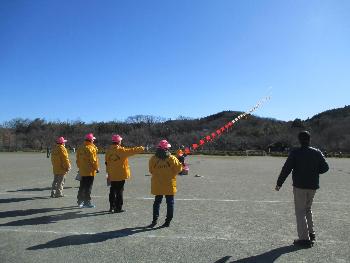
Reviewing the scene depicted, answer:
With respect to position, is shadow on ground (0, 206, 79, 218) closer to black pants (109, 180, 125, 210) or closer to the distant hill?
black pants (109, 180, 125, 210)

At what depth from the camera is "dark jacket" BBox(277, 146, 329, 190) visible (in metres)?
7.23

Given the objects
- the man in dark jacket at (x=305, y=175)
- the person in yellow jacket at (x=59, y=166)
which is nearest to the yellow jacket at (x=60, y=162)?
the person in yellow jacket at (x=59, y=166)

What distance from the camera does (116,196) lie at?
32.8ft

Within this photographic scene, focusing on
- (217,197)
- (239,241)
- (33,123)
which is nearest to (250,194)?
(217,197)

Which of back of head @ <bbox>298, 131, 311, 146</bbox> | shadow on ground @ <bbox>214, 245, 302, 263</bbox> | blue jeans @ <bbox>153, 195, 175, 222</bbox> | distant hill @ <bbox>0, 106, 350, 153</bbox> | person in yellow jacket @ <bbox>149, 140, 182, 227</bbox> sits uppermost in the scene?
distant hill @ <bbox>0, 106, 350, 153</bbox>

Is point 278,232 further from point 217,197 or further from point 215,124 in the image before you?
point 215,124

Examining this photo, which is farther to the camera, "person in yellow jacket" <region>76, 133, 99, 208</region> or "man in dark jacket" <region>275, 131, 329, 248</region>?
"person in yellow jacket" <region>76, 133, 99, 208</region>

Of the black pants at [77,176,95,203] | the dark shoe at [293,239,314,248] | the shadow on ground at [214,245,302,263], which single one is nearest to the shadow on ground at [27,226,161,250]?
the shadow on ground at [214,245,302,263]

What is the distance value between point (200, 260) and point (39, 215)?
15.5ft

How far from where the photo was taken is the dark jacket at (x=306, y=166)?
23.7ft

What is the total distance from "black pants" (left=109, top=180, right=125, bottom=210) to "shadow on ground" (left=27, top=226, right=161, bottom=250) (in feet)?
5.89

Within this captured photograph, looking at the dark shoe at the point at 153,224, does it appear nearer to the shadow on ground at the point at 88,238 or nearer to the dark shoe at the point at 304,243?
the shadow on ground at the point at 88,238

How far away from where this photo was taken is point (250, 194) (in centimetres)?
1346

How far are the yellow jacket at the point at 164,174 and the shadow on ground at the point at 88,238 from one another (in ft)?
2.58
